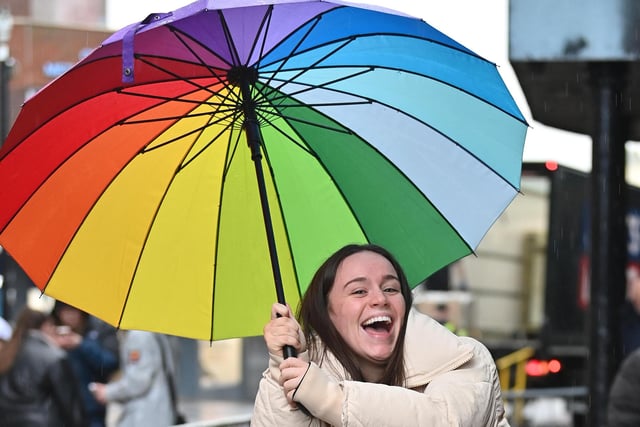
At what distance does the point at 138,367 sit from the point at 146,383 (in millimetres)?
134

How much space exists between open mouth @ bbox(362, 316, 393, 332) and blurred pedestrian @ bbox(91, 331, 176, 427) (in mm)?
6588

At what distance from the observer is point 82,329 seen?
1271cm

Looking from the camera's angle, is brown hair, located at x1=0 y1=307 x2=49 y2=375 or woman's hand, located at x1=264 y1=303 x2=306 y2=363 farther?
brown hair, located at x1=0 y1=307 x2=49 y2=375

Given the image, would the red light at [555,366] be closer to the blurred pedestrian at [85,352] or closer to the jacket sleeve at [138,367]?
the blurred pedestrian at [85,352]

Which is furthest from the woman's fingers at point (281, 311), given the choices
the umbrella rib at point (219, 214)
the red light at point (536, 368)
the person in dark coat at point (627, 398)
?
the red light at point (536, 368)

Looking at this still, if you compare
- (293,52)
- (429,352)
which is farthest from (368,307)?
(293,52)

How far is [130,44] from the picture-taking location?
4.31 metres

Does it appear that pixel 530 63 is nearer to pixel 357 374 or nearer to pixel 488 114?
pixel 488 114

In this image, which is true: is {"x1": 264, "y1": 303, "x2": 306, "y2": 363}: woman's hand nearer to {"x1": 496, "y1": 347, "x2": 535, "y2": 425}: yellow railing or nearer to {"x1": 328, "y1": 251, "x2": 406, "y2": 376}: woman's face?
{"x1": 328, "y1": 251, "x2": 406, "y2": 376}: woman's face

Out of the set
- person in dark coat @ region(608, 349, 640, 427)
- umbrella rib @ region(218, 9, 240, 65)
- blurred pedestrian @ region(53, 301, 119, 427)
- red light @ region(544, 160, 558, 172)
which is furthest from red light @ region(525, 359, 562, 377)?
umbrella rib @ region(218, 9, 240, 65)

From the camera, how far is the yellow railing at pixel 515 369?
21.6 metres

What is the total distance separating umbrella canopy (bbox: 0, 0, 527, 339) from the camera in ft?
16.4

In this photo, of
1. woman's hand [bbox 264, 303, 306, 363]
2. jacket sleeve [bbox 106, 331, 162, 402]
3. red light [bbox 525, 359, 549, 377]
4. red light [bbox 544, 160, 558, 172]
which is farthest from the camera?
red light [bbox 544, 160, 558, 172]

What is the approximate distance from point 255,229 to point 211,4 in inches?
46.1
